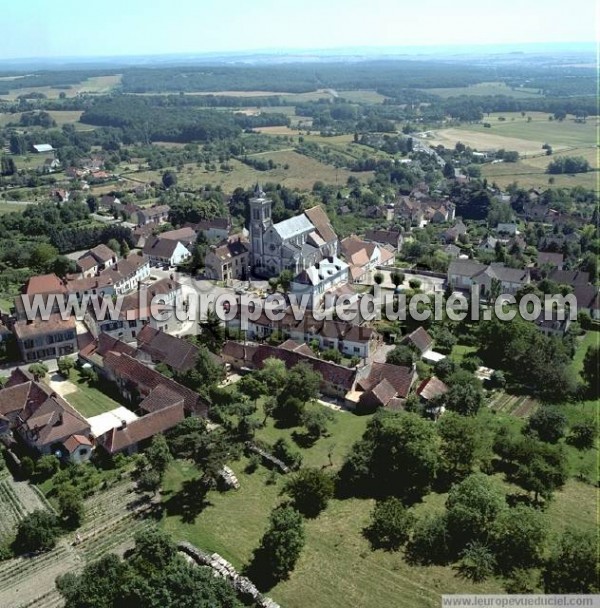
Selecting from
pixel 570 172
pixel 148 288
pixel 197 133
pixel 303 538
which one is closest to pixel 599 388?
pixel 303 538

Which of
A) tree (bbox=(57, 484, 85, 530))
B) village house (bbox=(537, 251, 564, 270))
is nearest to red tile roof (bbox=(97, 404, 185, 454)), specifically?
tree (bbox=(57, 484, 85, 530))

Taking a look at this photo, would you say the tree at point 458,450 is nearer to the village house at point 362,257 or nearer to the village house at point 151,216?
the village house at point 362,257

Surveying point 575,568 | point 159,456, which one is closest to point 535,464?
point 575,568

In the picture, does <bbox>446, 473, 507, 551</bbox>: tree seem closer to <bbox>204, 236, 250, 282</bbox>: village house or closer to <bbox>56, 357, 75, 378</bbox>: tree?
<bbox>56, 357, 75, 378</bbox>: tree

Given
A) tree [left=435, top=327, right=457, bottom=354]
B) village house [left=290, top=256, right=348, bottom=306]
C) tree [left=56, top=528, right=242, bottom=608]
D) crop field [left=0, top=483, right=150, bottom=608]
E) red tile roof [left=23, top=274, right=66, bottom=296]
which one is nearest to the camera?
tree [left=56, top=528, right=242, bottom=608]

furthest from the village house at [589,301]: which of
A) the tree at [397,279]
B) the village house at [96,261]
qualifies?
the village house at [96,261]

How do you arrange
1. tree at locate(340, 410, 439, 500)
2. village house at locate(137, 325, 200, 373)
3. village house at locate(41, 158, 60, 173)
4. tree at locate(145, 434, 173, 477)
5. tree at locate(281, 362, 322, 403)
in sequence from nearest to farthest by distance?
tree at locate(340, 410, 439, 500), tree at locate(145, 434, 173, 477), tree at locate(281, 362, 322, 403), village house at locate(137, 325, 200, 373), village house at locate(41, 158, 60, 173)

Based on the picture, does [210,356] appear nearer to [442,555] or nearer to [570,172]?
[442,555]
